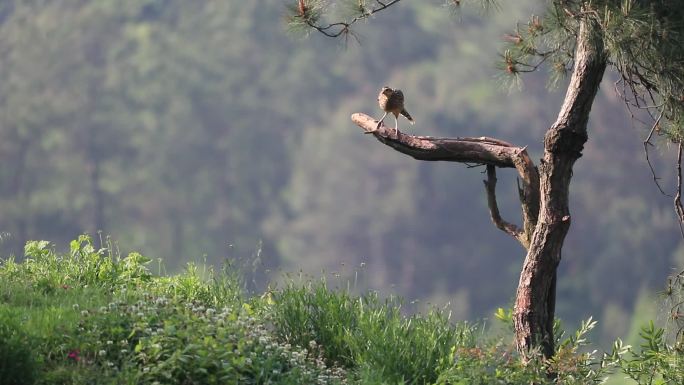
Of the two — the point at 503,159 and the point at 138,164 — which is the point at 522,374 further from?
the point at 138,164

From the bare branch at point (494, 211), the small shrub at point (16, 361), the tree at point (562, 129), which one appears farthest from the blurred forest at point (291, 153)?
the small shrub at point (16, 361)

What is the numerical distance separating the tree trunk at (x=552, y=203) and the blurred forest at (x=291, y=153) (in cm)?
4130

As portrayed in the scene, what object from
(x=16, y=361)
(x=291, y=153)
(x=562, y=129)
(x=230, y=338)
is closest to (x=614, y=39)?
(x=562, y=129)

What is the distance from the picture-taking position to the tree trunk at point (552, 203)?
5090mm

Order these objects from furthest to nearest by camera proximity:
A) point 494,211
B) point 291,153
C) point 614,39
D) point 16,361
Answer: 1. point 291,153
2. point 494,211
3. point 614,39
4. point 16,361

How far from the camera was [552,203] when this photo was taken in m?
5.09

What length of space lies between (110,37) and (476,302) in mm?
24636

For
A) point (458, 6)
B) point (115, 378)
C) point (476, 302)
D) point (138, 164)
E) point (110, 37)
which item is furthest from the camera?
point (110, 37)

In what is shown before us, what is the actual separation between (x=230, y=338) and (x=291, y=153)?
51191mm

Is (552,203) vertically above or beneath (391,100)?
beneath

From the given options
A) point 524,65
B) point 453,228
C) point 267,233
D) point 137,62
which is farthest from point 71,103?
point 524,65

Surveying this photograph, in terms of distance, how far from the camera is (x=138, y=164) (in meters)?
53.3

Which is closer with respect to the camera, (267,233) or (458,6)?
(458,6)

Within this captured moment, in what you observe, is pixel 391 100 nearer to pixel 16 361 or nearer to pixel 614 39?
pixel 614 39
